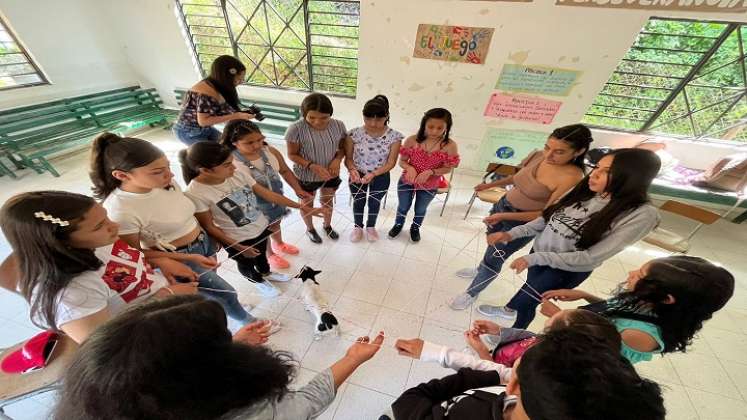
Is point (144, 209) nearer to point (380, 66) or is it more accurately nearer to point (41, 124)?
point (380, 66)

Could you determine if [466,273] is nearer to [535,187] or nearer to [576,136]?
[535,187]

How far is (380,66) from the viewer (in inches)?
129

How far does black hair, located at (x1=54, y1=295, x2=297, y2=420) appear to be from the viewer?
456 mm

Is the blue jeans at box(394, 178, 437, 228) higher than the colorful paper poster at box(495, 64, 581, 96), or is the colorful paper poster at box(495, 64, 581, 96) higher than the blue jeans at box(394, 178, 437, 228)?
the colorful paper poster at box(495, 64, 581, 96)

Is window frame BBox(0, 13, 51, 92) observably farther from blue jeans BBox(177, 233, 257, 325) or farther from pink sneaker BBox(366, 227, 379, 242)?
pink sneaker BBox(366, 227, 379, 242)

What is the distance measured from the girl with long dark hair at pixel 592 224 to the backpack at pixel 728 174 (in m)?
3.06

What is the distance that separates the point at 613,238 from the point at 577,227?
0.45 ft

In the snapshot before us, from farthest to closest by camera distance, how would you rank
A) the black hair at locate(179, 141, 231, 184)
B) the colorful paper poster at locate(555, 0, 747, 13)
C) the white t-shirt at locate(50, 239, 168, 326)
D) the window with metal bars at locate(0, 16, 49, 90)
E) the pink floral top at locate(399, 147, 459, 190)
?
1. the window with metal bars at locate(0, 16, 49, 90)
2. the colorful paper poster at locate(555, 0, 747, 13)
3. the pink floral top at locate(399, 147, 459, 190)
4. the black hair at locate(179, 141, 231, 184)
5. the white t-shirt at locate(50, 239, 168, 326)

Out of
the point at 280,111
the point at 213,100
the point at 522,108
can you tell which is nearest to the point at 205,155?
the point at 213,100

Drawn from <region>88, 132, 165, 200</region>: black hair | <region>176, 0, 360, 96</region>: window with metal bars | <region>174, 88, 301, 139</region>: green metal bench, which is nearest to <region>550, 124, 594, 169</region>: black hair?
<region>88, 132, 165, 200</region>: black hair

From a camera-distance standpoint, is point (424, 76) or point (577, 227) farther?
point (424, 76)

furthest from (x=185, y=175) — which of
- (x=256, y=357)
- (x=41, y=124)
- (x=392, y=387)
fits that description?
(x=41, y=124)

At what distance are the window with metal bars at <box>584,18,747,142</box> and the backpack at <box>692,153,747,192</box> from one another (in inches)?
14.8

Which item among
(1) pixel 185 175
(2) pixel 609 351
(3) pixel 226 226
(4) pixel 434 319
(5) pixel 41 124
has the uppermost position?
(2) pixel 609 351
